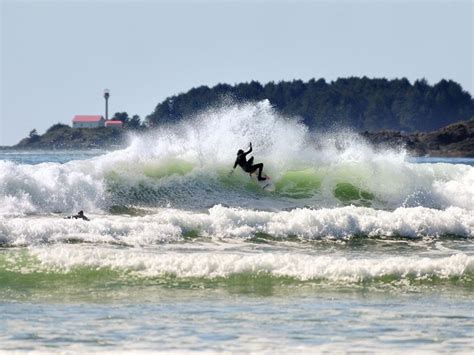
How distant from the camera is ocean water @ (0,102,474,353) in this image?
13.7 meters

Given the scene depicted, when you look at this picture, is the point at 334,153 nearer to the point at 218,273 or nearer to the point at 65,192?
the point at 65,192

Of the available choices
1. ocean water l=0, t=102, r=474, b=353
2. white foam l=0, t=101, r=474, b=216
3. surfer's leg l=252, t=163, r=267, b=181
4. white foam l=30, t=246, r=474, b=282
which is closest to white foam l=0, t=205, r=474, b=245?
ocean water l=0, t=102, r=474, b=353

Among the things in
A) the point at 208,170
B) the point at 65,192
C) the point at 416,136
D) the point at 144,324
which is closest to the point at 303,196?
the point at 208,170

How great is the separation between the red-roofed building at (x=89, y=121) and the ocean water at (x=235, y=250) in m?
151

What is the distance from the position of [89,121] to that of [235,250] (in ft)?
551

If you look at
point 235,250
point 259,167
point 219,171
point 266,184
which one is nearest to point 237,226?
point 235,250

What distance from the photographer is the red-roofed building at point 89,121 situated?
186 m

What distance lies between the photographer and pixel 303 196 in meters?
31.4

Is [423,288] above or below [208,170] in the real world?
below

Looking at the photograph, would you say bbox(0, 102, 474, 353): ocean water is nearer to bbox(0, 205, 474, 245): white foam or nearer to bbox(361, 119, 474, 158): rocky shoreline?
bbox(0, 205, 474, 245): white foam

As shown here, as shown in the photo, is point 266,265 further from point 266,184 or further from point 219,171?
point 219,171

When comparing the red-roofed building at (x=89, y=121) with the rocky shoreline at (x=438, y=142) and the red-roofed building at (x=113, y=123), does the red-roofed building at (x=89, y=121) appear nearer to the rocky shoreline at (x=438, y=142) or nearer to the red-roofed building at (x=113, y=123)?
the red-roofed building at (x=113, y=123)

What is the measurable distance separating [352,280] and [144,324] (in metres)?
4.96

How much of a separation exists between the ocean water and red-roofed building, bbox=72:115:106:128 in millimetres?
151191
